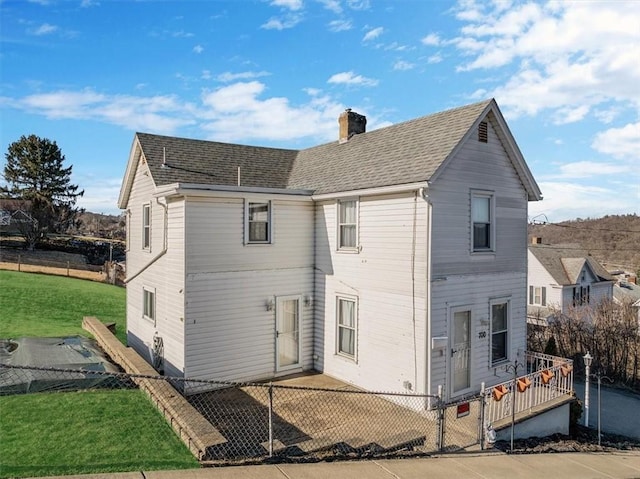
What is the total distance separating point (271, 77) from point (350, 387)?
11.0m

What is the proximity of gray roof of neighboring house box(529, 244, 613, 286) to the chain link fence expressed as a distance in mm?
25193

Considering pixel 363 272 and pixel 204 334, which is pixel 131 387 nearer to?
pixel 204 334

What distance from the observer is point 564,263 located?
109 feet

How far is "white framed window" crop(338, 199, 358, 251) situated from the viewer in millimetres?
12344

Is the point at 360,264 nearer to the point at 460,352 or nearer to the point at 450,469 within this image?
the point at 460,352

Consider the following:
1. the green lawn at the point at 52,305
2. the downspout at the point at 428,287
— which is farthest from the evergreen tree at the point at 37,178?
the downspout at the point at 428,287

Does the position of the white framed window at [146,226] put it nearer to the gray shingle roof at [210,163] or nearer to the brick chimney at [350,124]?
the gray shingle roof at [210,163]

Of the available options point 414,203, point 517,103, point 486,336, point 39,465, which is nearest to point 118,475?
point 39,465

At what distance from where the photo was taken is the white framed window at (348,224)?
12.3 meters

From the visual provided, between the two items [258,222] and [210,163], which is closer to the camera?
[258,222]

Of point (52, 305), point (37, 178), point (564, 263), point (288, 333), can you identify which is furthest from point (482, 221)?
point (37, 178)

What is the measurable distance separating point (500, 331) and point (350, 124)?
8883mm

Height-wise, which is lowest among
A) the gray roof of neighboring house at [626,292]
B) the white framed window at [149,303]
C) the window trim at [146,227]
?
the gray roof of neighboring house at [626,292]

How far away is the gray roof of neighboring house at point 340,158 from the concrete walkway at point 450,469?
5980mm
